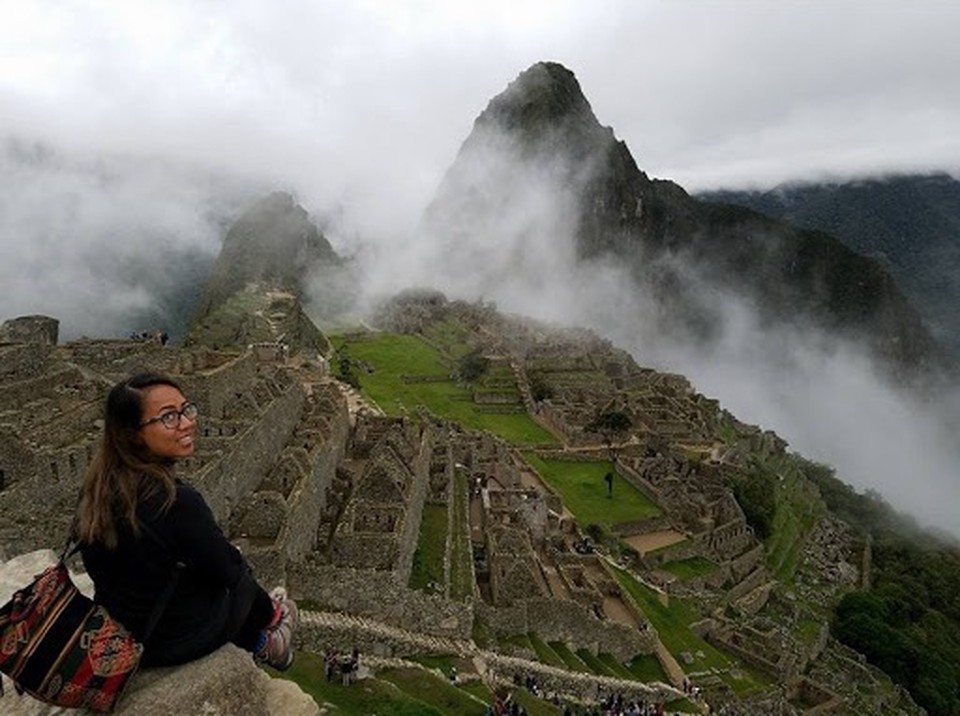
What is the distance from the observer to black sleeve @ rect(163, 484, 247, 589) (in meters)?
5.30

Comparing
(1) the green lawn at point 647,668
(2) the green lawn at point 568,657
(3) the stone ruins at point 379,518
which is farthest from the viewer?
(1) the green lawn at point 647,668

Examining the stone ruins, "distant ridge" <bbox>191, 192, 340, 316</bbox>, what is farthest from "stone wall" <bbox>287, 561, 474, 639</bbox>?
"distant ridge" <bbox>191, 192, 340, 316</bbox>

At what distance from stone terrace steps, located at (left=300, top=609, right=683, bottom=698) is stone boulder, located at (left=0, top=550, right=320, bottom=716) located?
12594 mm

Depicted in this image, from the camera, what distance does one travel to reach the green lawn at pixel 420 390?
215 feet

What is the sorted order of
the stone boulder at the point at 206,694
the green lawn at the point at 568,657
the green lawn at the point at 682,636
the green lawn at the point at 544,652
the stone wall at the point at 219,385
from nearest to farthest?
1. the stone boulder at the point at 206,694
2. the stone wall at the point at 219,385
3. the green lawn at the point at 544,652
4. the green lawn at the point at 568,657
5. the green lawn at the point at 682,636

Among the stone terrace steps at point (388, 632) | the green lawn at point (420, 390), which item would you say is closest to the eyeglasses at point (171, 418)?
the stone terrace steps at point (388, 632)

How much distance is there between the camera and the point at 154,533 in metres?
5.23

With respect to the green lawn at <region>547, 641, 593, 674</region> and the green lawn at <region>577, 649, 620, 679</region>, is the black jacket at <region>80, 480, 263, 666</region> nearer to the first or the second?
the green lawn at <region>547, 641, 593, 674</region>

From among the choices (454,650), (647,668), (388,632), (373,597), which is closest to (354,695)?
(388,632)

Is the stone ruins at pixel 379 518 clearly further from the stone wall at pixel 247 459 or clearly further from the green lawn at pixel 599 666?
the green lawn at pixel 599 666

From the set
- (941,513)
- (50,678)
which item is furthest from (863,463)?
(50,678)

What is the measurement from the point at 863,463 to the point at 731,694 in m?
154

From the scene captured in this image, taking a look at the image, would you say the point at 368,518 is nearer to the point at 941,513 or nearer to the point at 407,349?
the point at 407,349

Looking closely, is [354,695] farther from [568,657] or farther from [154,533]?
[568,657]
